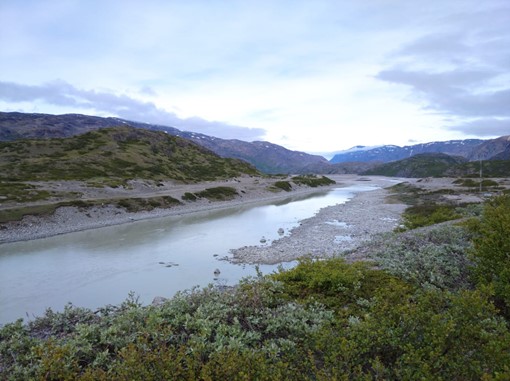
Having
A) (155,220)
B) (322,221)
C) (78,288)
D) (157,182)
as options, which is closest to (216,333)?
(78,288)

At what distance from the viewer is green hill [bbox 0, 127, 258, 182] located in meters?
77.2

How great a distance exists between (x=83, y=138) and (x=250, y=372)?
133 metres

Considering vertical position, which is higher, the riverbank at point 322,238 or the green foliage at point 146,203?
the green foliage at point 146,203

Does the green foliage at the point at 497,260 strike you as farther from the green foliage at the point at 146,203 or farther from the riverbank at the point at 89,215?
the green foliage at the point at 146,203

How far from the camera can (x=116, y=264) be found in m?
24.8

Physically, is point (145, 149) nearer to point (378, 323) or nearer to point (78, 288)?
point (78, 288)

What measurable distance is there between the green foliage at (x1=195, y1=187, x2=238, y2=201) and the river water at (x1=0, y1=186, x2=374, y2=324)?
27.2 m

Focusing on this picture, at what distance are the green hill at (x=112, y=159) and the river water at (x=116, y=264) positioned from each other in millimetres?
44238

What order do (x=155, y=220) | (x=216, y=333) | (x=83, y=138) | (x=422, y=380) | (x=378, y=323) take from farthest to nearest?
(x=83, y=138), (x=155, y=220), (x=216, y=333), (x=378, y=323), (x=422, y=380)

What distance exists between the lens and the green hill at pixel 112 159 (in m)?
77.2

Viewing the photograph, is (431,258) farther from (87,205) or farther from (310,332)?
(87,205)

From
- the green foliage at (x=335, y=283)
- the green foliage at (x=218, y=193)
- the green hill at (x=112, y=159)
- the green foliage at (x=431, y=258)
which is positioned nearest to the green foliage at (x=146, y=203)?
the green foliage at (x=218, y=193)

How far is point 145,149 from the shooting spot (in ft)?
401

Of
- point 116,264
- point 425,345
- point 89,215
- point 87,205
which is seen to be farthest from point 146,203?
point 425,345
